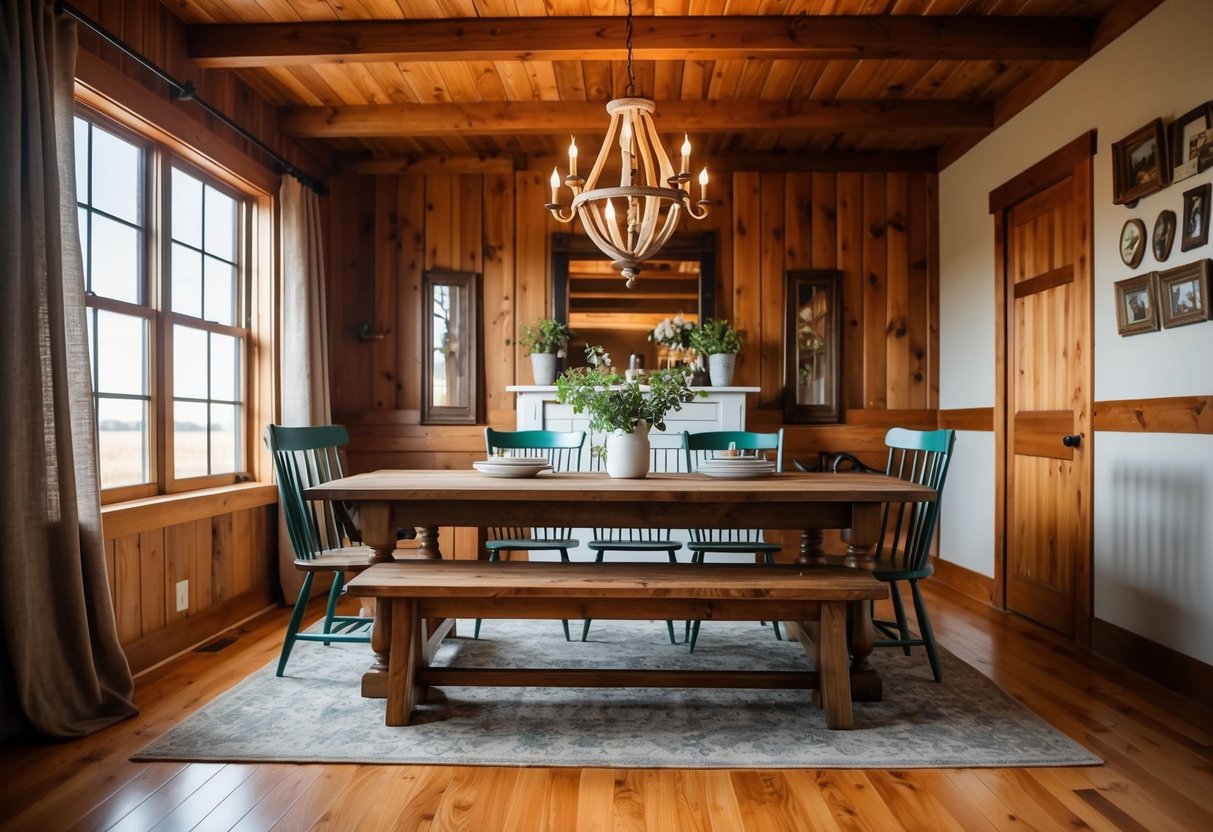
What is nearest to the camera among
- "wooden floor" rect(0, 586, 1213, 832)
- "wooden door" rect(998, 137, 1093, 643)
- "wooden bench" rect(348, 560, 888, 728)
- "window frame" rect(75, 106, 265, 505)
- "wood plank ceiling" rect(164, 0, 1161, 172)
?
"wooden floor" rect(0, 586, 1213, 832)

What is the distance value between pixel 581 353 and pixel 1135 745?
3.51 metres

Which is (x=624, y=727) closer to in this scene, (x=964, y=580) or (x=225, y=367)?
(x=225, y=367)

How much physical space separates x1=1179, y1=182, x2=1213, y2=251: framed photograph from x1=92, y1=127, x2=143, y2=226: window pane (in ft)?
13.3

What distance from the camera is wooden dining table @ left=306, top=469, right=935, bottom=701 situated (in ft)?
8.00

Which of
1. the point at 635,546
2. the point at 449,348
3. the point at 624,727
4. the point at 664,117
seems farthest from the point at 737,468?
the point at 449,348

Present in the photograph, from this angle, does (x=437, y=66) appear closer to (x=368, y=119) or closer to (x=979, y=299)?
(x=368, y=119)

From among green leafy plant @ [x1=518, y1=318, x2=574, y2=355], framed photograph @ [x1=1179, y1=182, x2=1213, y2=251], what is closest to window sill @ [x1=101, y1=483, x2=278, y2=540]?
green leafy plant @ [x1=518, y1=318, x2=574, y2=355]

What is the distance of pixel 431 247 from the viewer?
502cm

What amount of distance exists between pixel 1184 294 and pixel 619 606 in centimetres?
233

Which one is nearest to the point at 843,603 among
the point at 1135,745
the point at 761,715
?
the point at 761,715

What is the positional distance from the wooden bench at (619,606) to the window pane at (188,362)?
64.9 inches

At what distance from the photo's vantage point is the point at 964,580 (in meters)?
4.43

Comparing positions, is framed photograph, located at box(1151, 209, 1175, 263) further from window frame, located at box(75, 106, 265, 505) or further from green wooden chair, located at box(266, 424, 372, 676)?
window frame, located at box(75, 106, 265, 505)

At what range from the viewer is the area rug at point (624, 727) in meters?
2.16
